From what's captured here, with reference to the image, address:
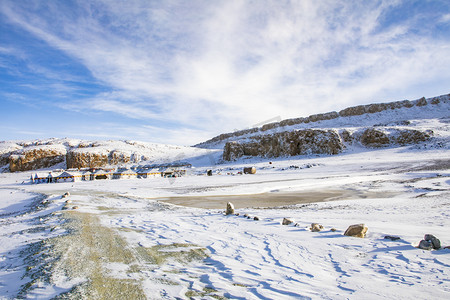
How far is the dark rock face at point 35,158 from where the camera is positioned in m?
64.3

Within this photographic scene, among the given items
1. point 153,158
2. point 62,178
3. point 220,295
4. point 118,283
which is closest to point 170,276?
point 118,283

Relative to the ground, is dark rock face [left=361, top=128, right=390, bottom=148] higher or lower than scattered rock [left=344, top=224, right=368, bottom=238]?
higher

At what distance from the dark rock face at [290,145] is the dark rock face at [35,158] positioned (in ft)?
160

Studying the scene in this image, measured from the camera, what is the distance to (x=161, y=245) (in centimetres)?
487

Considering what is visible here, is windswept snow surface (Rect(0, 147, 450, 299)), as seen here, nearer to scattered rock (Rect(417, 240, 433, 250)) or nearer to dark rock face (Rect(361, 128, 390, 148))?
scattered rock (Rect(417, 240, 433, 250))

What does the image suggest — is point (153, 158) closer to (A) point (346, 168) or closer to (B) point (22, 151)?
(B) point (22, 151)

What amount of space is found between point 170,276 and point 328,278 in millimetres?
2147

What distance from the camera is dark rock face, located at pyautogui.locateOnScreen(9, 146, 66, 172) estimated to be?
211ft

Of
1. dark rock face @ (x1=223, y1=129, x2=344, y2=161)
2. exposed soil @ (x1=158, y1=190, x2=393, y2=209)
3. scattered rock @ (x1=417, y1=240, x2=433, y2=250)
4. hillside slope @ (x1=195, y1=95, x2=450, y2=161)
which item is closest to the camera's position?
scattered rock @ (x1=417, y1=240, x2=433, y2=250)

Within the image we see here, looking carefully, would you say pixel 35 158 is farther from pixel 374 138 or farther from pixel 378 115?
pixel 378 115

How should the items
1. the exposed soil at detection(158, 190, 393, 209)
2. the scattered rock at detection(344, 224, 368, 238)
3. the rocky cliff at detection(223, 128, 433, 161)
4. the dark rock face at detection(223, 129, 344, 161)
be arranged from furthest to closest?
the dark rock face at detection(223, 129, 344, 161) → the rocky cliff at detection(223, 128, 433, 161) → the exposed soil at detection(158, 190, 393, 209) → the scattered rock at detection(344, 224, 368, 238)

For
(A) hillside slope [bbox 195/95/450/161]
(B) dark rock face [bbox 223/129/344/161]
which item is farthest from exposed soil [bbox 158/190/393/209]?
(B) dark rock face [bbox 223/129/344/161]

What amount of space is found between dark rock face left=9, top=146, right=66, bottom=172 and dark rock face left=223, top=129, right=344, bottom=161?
48.8m

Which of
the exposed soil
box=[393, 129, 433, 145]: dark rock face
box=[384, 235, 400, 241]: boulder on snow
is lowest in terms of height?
the exposed soil
